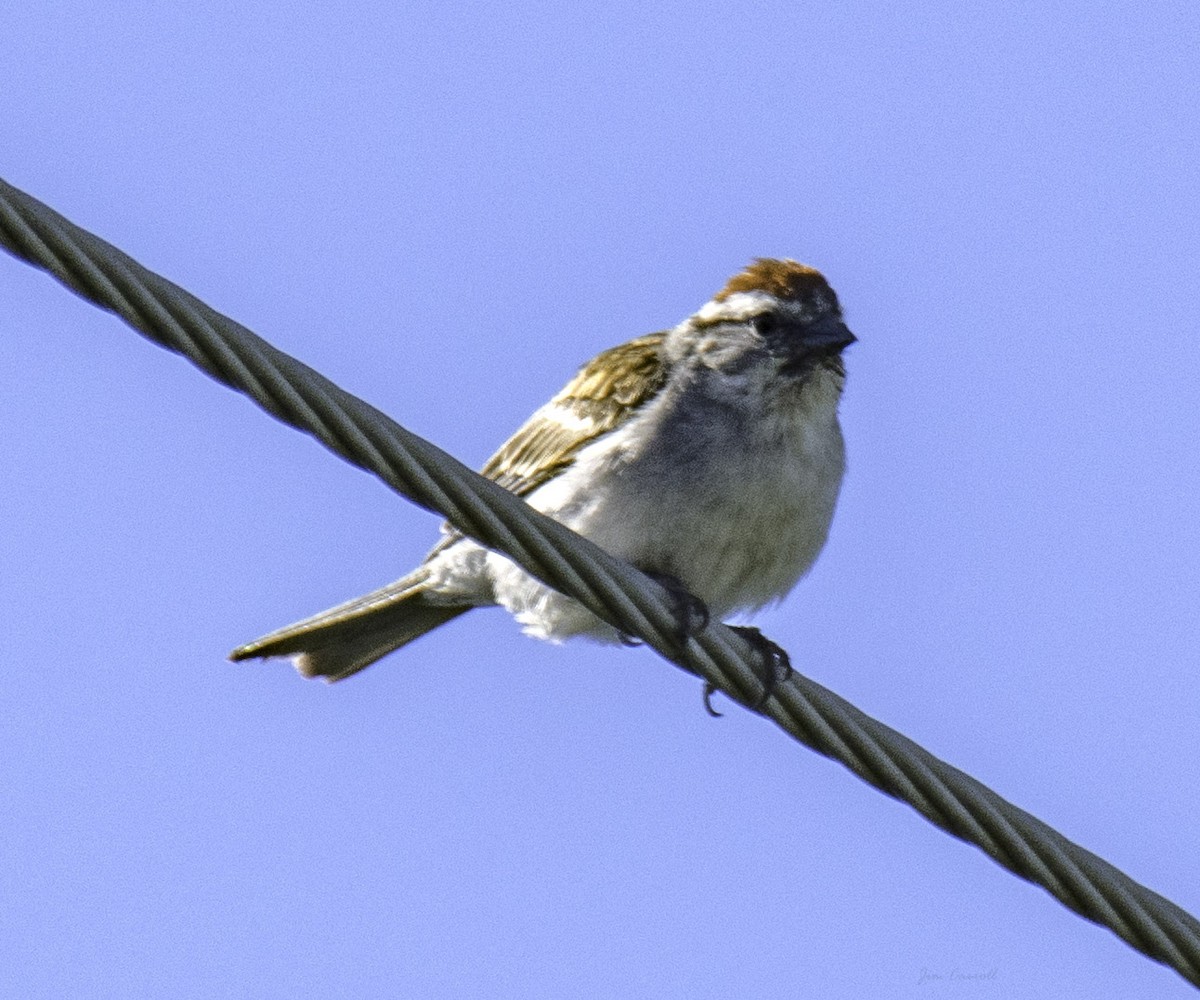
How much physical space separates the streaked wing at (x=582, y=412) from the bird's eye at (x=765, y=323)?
1.09ft

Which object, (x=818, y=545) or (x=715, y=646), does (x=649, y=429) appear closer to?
(x=818, y=545)

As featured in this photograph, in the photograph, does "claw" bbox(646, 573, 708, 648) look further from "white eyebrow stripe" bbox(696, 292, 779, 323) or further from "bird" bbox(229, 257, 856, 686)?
"white eyebrow stripe" bbox(696, 292, 779, 323)

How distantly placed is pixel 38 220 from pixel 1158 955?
8.53 ft

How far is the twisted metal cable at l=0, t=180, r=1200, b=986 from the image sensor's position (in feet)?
12.3

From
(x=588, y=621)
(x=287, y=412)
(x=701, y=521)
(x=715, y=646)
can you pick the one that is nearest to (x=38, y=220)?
(x=287, y=412)

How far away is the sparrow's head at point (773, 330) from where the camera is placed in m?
6.59

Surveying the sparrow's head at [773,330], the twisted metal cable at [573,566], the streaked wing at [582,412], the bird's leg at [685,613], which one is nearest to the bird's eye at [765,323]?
the sparrow's head at [773,330]

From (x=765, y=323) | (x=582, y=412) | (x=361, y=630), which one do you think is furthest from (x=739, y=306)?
(x=361, y=630)

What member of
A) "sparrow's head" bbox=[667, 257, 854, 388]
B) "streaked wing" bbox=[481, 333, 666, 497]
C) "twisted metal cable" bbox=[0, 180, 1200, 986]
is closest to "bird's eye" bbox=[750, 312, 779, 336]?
"sparrow's head" bbox=[667, 257, 854, 388]

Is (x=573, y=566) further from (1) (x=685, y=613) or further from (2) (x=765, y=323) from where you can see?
(2) (x=765, y=323)

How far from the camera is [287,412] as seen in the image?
156 inches

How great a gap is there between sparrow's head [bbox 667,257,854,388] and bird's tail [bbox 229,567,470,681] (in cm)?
132

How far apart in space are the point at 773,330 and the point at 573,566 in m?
2.49

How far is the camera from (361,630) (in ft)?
24.3
